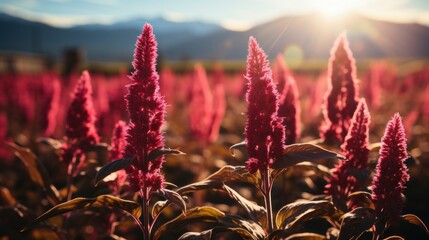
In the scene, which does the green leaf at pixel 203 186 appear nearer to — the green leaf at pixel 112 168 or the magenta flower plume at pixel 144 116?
the magenta flower plume at pixel 144 116

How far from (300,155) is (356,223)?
373mm

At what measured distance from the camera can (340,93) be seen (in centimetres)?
294

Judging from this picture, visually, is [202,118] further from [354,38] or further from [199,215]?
[354,38]

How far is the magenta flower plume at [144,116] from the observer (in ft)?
6.43

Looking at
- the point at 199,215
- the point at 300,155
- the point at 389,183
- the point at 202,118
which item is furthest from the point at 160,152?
the point at 202,118

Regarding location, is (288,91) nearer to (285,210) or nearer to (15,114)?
(285,210)

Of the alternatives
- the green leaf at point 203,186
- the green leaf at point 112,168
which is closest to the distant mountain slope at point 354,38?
the green leaf at point 203,186

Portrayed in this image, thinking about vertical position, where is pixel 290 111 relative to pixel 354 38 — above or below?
below

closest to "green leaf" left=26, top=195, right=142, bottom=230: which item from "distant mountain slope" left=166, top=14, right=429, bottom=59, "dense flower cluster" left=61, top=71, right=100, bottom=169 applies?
"dense flower cluster" left=61, top=71, right=100, bottom=169

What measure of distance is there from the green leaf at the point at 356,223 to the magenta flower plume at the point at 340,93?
1056 millimetres

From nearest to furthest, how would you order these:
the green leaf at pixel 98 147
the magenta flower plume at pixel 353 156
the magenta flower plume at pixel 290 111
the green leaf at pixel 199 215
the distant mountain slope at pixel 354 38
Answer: the green leaf at pixel 199 215
the magenta flower plume at pixel 353 156
the green leaf at pixel 98 147
the magenta flower plume at pixel 290 111
the distant mountain slope at pixel 354 38

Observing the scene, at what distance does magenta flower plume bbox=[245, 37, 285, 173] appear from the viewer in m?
1.92

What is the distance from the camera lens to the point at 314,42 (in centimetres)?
13288

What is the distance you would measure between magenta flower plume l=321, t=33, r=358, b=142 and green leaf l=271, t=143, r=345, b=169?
99cm
